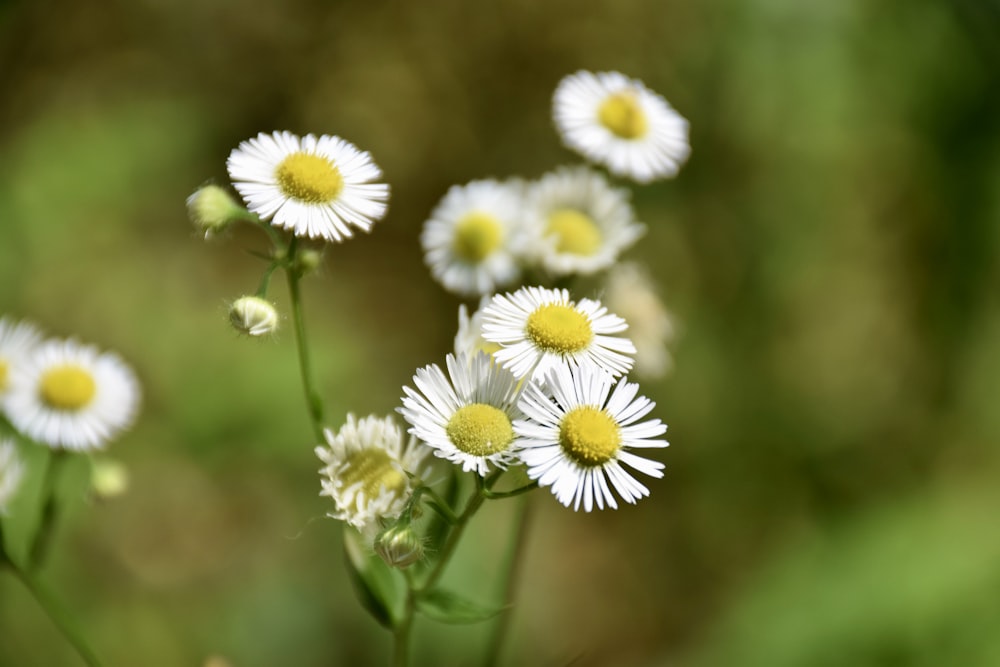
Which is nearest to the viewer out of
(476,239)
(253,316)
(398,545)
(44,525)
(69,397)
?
(398,545)

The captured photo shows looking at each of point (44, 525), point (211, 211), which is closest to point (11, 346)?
point (44, 525)

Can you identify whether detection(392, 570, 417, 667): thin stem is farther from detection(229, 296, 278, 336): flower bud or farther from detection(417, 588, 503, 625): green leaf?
detection(229, 296, 278, 336): flower bud

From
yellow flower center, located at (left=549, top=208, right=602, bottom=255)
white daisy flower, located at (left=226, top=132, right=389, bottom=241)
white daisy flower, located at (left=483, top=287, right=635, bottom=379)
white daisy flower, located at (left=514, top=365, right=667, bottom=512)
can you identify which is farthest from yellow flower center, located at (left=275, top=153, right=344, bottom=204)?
yellow flower center, located at (left=549, top=208, right=602, bottom=255)

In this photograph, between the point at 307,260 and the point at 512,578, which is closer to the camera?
the point at 307,260

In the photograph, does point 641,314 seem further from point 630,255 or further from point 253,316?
point 630,255

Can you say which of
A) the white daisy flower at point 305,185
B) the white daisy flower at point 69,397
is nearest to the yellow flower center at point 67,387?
the white daisy flower at point 69,397

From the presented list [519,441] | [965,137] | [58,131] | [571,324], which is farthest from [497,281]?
[58,131]
